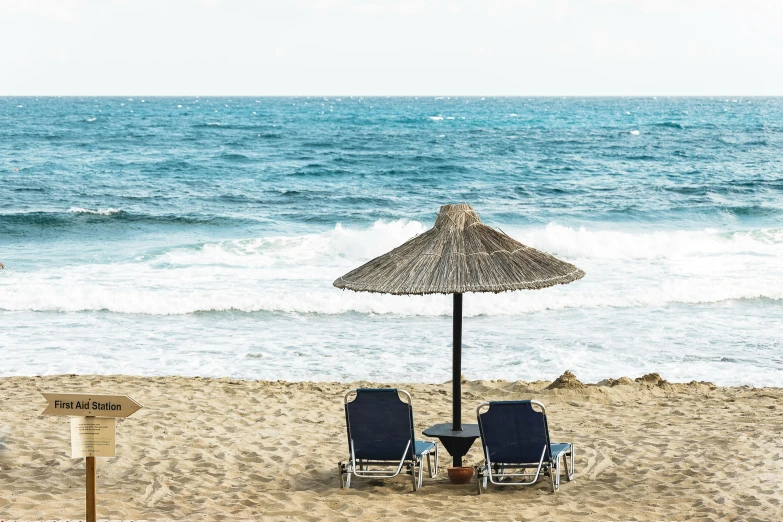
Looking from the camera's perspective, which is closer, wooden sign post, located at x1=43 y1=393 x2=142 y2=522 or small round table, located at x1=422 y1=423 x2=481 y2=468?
wooden sign post, located at x1=43 y1=393 x2=142 y2=522

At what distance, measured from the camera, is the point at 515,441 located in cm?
584

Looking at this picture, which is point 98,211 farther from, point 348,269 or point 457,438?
point 457,438

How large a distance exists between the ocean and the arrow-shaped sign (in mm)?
6149

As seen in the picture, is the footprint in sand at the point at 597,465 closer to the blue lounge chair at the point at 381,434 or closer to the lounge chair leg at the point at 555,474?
the lounge chair leg at the point at 555,474

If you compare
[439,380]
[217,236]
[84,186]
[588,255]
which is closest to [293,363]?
[439,380]

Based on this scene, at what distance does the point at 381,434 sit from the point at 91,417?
7.95 ft

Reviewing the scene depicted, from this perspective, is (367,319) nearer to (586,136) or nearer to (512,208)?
(512,208)

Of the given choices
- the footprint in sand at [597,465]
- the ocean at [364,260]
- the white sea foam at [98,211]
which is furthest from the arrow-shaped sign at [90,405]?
the white sea foam at [98,211]

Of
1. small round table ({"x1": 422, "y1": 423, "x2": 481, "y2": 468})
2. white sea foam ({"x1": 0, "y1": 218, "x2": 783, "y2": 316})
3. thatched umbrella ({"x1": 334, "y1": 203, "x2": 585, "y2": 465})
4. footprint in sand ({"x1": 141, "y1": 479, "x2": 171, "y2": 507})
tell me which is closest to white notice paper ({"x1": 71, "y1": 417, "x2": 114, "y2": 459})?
footprint in sand ({"x1": 141, "y1": 479, "x2": 171, "y2": 507})

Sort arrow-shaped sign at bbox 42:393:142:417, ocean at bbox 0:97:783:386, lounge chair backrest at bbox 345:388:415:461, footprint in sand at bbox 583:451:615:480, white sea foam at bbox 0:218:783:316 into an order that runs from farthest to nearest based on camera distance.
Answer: white sea foam at bbox 0:218:783:316, ocean at bbox 0:97:783:386, footprint in sand at bbox 583:451:615:480, lounge chair backrest at bbox 345:388:415:461, arrow-shaped sign at bbox 42:393:142:417

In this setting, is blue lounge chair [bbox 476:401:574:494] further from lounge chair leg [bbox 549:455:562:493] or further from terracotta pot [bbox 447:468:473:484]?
terracotta pot [bbox 447:468:473:484]

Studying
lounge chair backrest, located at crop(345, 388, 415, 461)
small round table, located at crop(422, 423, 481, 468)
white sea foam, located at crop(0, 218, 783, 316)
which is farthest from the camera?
white sea foam, located at crop(0, 218, 783, 316)

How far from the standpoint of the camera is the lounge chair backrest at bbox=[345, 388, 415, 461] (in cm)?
589

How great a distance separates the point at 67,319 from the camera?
12969 millimetres
